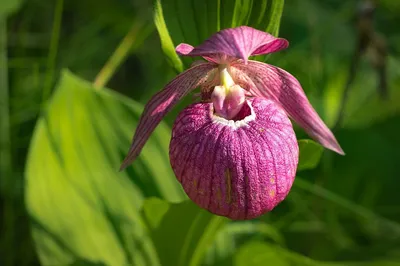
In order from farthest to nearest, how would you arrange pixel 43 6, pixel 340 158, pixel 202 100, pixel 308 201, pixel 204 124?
pixel 43 6
pixel 340 158
pixel 308 201
pixel 202 100
pixel 204 124

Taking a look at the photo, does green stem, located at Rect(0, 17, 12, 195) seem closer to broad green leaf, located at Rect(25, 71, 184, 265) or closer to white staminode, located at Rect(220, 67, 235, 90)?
broad green leaf, located at Rect(25, 71, 184, 265)

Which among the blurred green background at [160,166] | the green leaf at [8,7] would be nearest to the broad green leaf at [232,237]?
the blurred green background at [160,166]

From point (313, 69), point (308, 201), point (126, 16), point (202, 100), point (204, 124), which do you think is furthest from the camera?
point (126, 16)

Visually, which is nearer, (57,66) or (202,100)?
(202,100)

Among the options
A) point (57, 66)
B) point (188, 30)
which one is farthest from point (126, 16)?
point (188, 30)

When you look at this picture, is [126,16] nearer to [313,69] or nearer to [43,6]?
[43,6]

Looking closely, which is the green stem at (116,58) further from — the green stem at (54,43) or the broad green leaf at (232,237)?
the broad green leaf at (232,237)

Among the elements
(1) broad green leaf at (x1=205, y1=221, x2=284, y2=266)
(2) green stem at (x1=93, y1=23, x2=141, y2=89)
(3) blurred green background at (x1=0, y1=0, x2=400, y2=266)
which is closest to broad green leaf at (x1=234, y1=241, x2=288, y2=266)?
(3) blurred green background at (x1=0, y1=0, x2=400, y2=266)
